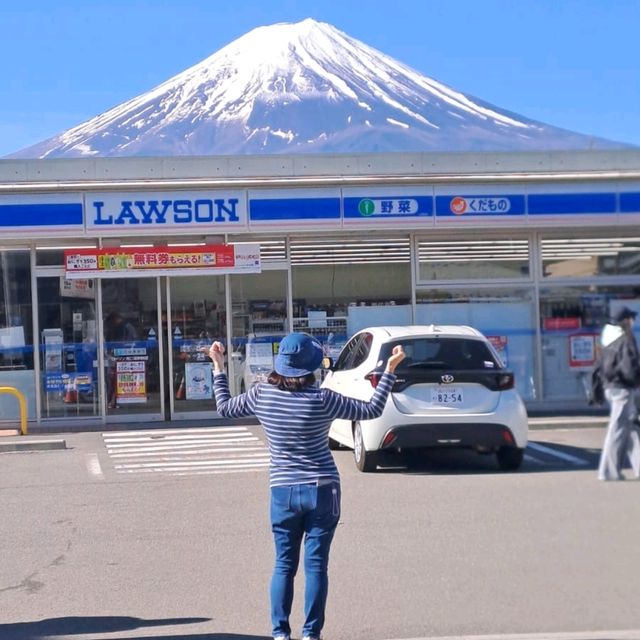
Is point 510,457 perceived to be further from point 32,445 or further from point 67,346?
point 67,346

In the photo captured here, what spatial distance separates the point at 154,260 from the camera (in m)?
17.8

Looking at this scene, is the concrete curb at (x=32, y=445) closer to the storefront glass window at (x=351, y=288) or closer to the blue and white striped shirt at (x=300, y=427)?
the storefront glass window at (x=351, y=288)

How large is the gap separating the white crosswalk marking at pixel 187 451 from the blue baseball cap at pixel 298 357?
7322 millimetres

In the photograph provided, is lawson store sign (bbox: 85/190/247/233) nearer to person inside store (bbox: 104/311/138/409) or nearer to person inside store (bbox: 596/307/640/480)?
person inside store (bbox: 104/311/138/409)

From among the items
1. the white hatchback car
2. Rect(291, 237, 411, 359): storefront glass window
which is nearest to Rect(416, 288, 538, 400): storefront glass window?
Rect(291, 237, 411, 359): storefront glass window

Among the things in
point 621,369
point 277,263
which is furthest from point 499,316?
point 621,369

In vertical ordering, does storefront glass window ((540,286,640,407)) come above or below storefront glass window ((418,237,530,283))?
below

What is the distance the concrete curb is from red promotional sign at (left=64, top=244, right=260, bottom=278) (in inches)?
140

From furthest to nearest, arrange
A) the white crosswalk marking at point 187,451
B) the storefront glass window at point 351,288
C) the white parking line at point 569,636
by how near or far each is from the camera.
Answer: the storefront glass window at point 351,288 < the white crosswalk marking at point 187,451 < the white parking line at point 569,636

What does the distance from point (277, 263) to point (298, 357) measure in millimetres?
13039

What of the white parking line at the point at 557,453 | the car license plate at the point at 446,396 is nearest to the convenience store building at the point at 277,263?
the white parking line at the point at 557,453

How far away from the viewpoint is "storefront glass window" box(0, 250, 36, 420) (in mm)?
17969

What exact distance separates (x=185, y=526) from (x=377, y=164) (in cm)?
1016

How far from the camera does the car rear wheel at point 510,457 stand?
11344 mm
